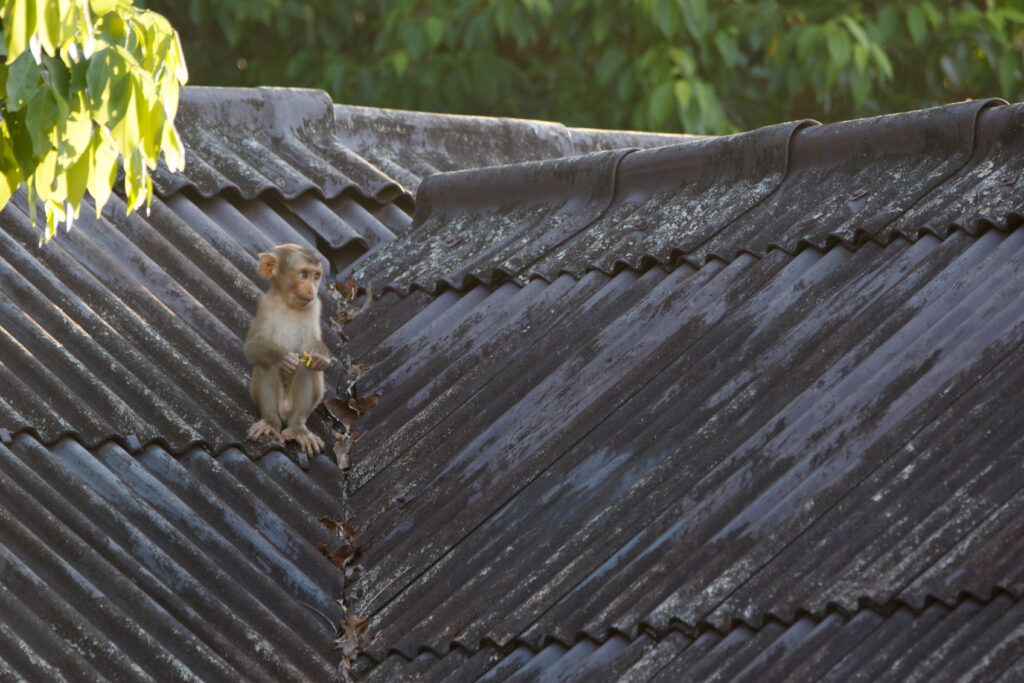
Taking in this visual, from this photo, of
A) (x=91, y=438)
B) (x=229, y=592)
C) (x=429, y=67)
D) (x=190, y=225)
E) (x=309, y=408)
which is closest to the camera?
(x=229, y=592)

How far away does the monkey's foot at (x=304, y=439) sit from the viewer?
6.00 meters

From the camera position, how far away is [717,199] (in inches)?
250

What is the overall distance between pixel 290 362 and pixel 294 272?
0.49m

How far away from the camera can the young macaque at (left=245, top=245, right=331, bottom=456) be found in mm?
6078

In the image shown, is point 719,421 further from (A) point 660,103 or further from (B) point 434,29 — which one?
(B) point 434,29

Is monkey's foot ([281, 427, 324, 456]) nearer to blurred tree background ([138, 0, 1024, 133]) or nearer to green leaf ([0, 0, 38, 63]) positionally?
green leaf ([0, 0, 38, 63])

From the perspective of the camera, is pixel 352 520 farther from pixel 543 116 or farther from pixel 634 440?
pixel 543 116

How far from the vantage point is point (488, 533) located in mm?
5207

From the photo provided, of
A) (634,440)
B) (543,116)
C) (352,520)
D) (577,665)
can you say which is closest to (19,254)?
(352,520)

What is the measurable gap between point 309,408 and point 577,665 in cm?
209

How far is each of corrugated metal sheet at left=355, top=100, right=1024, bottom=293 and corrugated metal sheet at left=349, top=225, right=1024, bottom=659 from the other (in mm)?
161

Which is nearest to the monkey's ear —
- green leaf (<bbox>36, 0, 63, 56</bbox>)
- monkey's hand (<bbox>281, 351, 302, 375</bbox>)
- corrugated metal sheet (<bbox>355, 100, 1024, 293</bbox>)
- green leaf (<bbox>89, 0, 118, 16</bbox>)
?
monkey's hand (<bbox>281, 351, 302, 375</bbox>)

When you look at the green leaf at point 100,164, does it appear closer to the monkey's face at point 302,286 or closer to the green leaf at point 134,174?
→ the green leaf at point 134,174

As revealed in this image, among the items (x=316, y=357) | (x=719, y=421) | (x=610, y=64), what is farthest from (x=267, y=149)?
(x=610, y=64)
